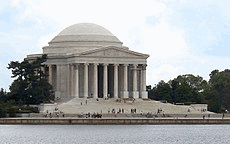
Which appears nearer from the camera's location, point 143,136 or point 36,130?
point 143,136

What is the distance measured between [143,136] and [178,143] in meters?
13.5

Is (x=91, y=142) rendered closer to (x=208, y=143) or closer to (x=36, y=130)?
(x=208, y=143)

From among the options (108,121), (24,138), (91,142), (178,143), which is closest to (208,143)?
(178,143)

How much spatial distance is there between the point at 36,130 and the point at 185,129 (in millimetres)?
23068

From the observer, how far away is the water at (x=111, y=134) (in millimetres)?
165375

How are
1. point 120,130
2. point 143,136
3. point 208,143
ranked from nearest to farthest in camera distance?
point 208,143, point 143,136, point 120,130

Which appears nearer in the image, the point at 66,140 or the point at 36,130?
the point at 66,140

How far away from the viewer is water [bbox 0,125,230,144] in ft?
543

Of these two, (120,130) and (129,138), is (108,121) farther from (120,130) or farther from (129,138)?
(129,138)

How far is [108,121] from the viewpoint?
200 metres

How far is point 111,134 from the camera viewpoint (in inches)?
7008

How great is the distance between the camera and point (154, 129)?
194 metres

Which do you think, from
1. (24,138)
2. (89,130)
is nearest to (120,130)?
(89,130)

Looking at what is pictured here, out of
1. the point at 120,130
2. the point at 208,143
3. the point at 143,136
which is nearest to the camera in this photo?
the point at 208,143
